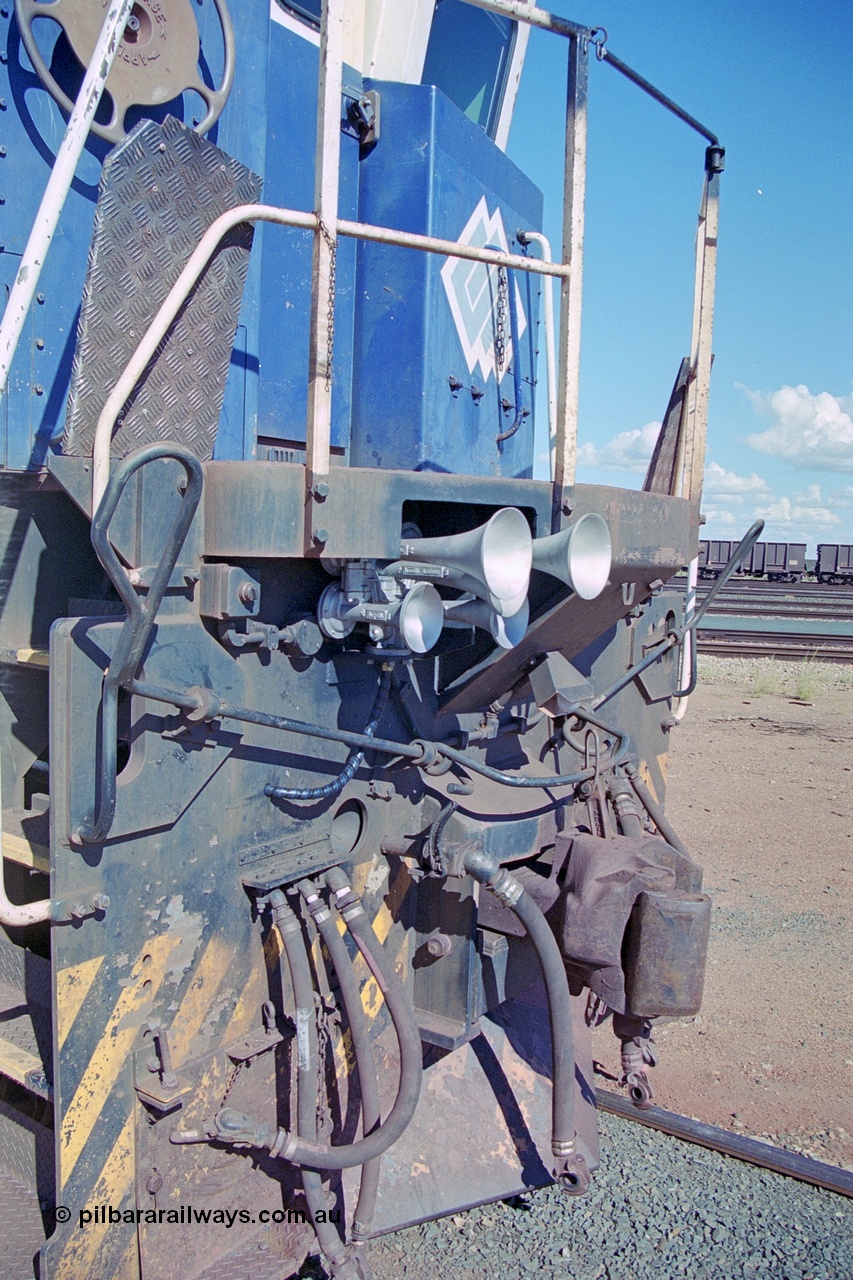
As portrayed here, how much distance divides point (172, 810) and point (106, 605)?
1.82ft

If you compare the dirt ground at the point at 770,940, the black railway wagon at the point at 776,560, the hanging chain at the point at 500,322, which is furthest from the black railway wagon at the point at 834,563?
the hanging chain at the point at 500,322

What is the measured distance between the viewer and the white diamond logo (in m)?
3.04

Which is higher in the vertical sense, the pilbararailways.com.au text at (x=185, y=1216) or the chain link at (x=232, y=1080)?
the chain link at (x=232, y=1080)

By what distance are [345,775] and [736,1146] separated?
2063 millimetres

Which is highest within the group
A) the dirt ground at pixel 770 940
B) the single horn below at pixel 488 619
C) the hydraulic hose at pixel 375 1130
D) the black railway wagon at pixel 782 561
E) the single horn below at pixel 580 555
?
the black railway wagon at pixel 782 561

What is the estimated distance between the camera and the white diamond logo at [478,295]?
9.98 ft

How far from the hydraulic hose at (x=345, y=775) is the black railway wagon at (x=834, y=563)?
115 ft

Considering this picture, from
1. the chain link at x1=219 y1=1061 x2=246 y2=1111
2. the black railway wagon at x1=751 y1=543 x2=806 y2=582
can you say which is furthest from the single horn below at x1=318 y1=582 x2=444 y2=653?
the black railway wagon at x1=751 y1=543 x2=806 y2=582

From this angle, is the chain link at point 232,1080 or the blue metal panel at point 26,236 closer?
the chain link at point 232,1080

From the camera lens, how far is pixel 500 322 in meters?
3.36

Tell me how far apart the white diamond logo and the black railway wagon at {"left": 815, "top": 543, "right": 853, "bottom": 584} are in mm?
34013

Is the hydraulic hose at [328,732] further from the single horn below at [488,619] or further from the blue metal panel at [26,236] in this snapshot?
the blue metal panel at [26,236]

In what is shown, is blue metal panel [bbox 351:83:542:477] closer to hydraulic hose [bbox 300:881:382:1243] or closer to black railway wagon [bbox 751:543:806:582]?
hydraulic hose [bbox 300:881:382:1243]

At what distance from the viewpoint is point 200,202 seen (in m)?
2.12
